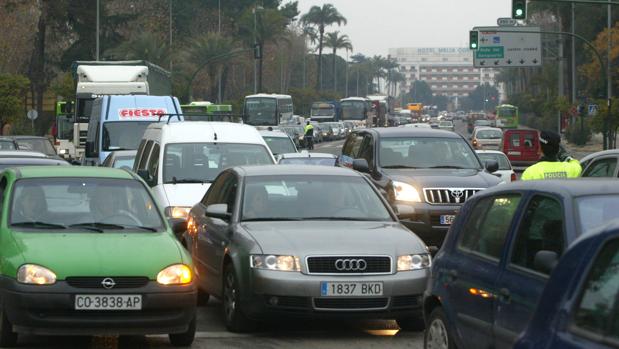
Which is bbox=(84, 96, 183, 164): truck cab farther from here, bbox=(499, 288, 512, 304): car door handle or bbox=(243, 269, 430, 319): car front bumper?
bbox=(499, 288, 512, 304): car door handle

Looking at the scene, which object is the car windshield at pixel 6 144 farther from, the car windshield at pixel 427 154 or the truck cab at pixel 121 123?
the car windshield at pixel 427 154

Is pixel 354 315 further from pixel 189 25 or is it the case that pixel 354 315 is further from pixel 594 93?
pixel 189 25

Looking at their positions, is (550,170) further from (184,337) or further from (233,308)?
(184,337)

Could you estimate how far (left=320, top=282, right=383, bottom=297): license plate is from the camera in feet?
33.4

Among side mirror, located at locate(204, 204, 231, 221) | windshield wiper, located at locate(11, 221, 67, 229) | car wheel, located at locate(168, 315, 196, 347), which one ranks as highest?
side mirror, located at locate(204, 204, 231, 221)

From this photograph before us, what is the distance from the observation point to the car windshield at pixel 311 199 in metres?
11.4

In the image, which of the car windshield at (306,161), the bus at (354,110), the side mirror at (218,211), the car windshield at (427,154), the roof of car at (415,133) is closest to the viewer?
the side mirror at (218,211)

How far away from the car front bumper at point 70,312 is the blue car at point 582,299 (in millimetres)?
4985

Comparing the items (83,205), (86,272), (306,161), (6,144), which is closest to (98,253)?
(86,272)

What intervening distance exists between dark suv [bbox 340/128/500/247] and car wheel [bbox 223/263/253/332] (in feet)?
18.1

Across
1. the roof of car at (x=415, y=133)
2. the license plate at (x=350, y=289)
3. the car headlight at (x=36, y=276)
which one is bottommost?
the license plate at (x=350, y=289)

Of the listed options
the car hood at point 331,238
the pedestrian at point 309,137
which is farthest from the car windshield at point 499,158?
the car hood at point 331,238

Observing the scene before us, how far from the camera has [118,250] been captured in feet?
31.2

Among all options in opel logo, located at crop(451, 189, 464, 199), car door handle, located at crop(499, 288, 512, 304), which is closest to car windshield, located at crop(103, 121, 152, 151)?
opel logo, located at crop(451, 189, 464, 199)
